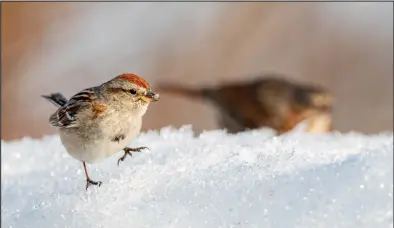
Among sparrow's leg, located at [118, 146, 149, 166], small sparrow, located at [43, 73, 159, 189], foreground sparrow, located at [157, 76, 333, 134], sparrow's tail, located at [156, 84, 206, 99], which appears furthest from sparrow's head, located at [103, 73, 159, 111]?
sparrow's tail, located at [156, 84, 206, 99]

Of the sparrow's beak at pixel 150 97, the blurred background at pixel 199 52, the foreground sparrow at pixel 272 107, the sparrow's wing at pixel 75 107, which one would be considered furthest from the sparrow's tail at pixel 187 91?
the blurred background at pixel 199 52

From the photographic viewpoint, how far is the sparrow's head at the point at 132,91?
190cm

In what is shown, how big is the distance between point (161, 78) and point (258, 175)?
392 cm

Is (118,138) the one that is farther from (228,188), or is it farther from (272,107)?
(272,107)

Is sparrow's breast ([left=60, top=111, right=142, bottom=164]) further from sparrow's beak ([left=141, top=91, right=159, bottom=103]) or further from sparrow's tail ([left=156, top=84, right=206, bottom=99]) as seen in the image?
sparrow's tail ([left=156, top=84, right=206, bottom=99])

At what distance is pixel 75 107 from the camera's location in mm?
2018

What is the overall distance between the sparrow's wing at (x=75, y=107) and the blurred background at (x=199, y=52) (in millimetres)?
2929

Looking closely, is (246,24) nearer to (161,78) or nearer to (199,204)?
(161,78)

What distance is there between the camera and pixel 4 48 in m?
5.23

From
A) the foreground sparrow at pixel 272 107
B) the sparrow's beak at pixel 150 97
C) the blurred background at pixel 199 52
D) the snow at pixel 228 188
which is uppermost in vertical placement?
the blurred background at pixel 199 52

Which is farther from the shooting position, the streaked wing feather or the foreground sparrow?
the foreground sparrow

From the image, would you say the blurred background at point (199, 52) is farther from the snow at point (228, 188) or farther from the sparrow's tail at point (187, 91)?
the snow at point (228, 188)

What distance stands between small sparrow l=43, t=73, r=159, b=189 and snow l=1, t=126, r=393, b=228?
5 cm

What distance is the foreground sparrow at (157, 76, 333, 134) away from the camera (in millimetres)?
3029
